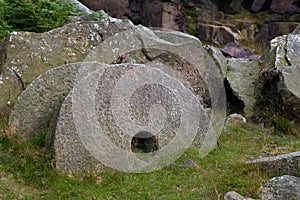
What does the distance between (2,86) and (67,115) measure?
5.88 feet

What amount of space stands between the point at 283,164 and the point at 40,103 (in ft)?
8.88

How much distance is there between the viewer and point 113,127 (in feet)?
15.0

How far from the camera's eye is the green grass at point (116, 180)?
409 centimetres

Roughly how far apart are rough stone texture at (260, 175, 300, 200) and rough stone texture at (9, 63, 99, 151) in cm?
236

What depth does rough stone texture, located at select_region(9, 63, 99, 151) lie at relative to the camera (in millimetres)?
5004

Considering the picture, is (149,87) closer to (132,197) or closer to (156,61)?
(132,197)

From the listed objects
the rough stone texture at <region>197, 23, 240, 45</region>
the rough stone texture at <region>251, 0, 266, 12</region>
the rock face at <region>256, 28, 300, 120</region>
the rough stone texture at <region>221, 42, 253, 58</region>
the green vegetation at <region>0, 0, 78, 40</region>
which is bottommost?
the rough stone texture at <region>197, 23, 240, 45</region>

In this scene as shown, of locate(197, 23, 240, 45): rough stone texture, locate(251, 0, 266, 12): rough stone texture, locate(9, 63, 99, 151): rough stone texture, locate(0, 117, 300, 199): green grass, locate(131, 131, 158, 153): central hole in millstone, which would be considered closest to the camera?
locate(0, 117, 300, 199): green grass

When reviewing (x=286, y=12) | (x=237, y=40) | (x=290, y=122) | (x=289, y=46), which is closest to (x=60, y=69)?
(x=290, y=122)

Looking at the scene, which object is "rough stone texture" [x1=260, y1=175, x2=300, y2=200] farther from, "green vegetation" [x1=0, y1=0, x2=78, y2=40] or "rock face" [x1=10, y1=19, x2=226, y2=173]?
"green vegetation" [x1=0, y1=0, x2=78, y2=40]

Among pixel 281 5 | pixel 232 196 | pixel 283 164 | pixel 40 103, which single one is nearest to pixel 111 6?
pixel 281 5

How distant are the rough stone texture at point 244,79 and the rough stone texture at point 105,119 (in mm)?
3164

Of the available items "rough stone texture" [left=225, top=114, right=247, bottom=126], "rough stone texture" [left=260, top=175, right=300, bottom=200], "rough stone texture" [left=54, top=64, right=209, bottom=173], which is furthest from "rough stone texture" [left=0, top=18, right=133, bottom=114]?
"rough stone texture" [left=260, top=175, right=300, bottom=200]

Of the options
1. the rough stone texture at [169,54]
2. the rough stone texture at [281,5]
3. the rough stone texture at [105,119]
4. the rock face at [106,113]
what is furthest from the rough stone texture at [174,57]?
the rough stone texture at [281,5]
